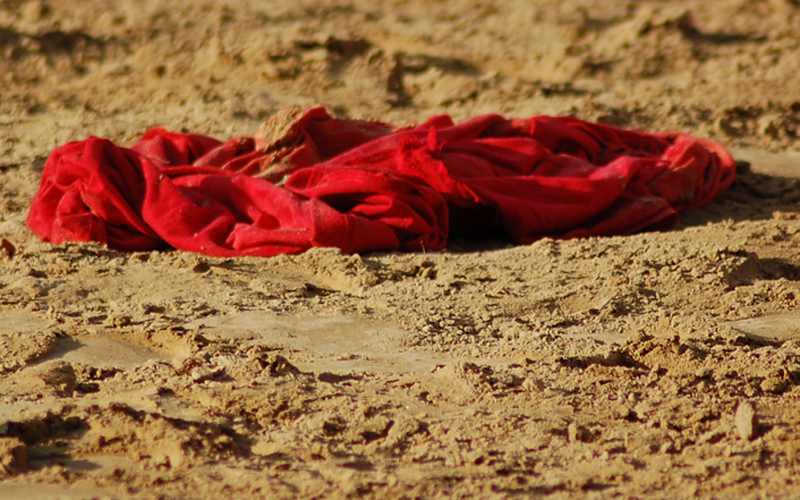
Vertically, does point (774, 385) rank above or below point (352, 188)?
below

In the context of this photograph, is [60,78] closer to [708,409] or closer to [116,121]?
[116,121]

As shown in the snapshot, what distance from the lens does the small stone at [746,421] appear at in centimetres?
194

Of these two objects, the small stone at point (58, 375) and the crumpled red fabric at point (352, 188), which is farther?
the crumpled red fabric at point (352, 188)

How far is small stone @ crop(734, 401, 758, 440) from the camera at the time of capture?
1.94 meters

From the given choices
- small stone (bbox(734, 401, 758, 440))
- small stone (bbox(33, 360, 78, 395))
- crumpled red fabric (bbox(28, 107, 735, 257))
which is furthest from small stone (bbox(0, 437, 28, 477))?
crumpled red fabric (bbox(28, 107, 735, 257))

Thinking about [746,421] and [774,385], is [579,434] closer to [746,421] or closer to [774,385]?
[746,421]

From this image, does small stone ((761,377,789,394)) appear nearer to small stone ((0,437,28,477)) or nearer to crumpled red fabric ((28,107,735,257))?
crumpled red fabric ((28,107,735,257))

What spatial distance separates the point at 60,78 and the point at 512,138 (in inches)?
131

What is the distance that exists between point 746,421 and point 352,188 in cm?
182

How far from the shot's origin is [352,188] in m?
3.45

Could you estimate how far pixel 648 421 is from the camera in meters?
2.02

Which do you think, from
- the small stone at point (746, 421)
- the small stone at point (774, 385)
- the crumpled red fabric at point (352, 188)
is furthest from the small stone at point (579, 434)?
the crumpled red fabric at point (352, 188)

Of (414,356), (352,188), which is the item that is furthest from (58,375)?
(352,188)

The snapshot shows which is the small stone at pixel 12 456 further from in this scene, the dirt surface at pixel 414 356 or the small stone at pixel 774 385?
the small stone at pixel 774 385
